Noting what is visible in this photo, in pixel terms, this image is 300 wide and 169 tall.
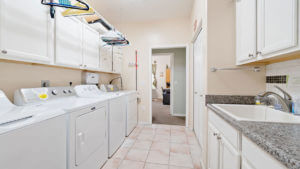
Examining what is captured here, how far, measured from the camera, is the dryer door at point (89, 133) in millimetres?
1189

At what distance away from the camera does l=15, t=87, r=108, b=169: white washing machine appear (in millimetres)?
1110

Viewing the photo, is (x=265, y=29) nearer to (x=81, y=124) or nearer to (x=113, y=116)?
(x=81, y=124)

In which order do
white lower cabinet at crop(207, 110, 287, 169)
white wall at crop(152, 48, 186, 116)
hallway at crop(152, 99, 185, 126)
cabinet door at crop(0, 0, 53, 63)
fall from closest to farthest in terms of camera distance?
white lower cabinet at crop(207, 110, 287, 169), cabinet door at crop(0, 0, 53, 63), hallway at crop(152, 99, 185, 126), white wall at crop(152, 48, 186, 116)

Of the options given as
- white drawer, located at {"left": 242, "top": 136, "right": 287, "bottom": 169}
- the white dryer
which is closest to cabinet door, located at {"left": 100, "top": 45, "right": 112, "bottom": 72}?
the white dryer

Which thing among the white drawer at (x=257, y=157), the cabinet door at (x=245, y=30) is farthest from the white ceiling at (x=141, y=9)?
the white drawer at (x=257, y=157)

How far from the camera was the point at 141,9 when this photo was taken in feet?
8.84

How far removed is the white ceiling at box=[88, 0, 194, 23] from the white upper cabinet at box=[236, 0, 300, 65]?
1541mm

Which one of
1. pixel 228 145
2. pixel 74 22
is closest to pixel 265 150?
pixel 228 145

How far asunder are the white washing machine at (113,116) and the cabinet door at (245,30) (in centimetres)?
174

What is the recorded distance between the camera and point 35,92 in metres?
1.30

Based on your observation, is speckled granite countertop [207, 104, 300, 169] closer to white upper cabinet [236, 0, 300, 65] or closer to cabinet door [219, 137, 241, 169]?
cabinet door [219, 137, 241, 169]

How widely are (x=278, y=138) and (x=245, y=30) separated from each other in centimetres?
107

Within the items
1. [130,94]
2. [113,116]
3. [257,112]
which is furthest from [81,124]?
[257,112]

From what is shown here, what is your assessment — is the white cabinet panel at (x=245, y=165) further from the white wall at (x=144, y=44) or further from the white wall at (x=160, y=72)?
the white wall at (x=160, y=72)
